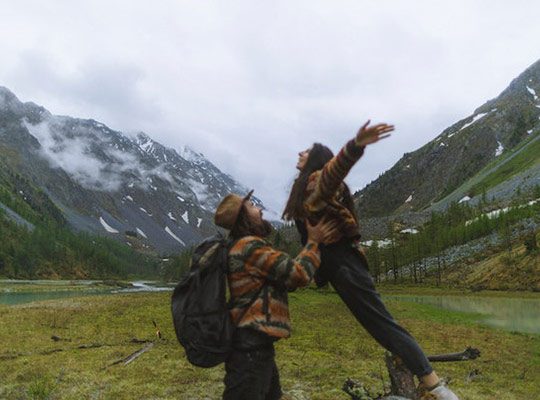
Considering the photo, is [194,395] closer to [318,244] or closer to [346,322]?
[318,244]

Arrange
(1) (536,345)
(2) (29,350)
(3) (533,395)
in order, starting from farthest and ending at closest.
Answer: (1) (536,345) < (2) (29,350) < (3) (533,395)

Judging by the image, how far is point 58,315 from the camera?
85.8 ft

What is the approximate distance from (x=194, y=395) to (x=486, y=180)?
618 feet

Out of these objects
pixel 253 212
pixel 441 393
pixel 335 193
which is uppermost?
pixel 335 193

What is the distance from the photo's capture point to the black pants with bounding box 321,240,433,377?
587 centimetres

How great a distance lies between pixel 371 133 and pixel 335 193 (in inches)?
34.6

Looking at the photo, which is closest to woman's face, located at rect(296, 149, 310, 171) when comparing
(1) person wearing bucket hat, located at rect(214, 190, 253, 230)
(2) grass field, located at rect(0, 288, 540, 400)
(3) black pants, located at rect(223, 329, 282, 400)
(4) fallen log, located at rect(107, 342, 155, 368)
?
(1) person wearing bucket hat, located at rect(214, 190, 253, 230)

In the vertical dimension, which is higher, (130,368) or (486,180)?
(486,180)

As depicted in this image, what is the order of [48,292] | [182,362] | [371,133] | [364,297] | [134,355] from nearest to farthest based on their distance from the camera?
[371,133]
[364,297]
[182,362]
[134,355]
[48,292]

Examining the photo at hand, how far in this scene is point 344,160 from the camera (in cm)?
520

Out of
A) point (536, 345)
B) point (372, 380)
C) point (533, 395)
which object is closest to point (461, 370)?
point (533, 395)

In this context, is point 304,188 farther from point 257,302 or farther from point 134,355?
point 134,355

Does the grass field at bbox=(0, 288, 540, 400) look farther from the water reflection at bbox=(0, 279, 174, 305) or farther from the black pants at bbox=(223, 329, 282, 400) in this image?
the water reflection at bbox=(0, 279, 174, 305)

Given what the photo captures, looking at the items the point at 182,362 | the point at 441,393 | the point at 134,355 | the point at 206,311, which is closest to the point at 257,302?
the point at 206,311
